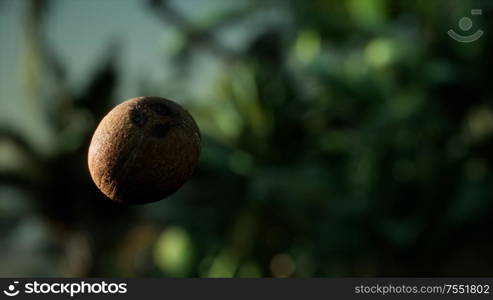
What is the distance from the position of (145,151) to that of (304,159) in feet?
39.3

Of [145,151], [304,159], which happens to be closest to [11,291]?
[145,151]

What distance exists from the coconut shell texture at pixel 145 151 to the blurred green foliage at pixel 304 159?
8.31 m

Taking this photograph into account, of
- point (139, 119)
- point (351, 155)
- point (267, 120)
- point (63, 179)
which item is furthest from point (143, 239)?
point (139, 119)

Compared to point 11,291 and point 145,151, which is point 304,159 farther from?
point 145,151

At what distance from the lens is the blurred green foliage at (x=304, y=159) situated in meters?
11.2

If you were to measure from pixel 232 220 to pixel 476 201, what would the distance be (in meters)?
4.18

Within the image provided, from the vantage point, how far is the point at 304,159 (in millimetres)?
12992

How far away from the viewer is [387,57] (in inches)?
442

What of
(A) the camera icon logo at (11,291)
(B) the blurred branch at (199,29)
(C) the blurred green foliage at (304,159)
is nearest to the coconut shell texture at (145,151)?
(A) the camera icon logo at (11,291)

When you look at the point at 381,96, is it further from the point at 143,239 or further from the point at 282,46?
the point at 143,239

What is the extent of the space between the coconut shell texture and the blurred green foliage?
8310 mm

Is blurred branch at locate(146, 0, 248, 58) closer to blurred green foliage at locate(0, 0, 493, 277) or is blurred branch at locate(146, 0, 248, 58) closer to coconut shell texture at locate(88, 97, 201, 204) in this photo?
blurred green foliage at locate(0, 0, 493, 277)

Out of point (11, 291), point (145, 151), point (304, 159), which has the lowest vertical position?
point (304, 159)

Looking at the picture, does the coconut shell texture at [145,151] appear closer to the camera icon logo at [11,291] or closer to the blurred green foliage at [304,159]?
the camera icon logo at [11,291]
